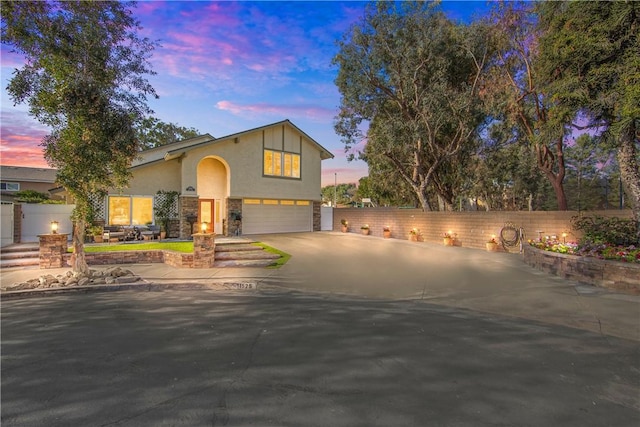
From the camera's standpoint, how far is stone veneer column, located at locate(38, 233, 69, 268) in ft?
31.2

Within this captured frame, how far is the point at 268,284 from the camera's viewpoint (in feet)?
25.4

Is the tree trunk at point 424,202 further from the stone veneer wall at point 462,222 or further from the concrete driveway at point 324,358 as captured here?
the concrete driveway at point 324,358

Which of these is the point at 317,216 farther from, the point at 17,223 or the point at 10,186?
the point at 10,186

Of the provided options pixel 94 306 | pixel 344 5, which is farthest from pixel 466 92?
pixel 94 306

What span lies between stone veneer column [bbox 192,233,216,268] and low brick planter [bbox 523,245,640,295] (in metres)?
9.66

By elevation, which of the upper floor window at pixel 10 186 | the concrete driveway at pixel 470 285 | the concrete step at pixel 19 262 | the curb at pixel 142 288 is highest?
the upper floor window at pixel 10 186

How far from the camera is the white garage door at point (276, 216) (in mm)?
18797

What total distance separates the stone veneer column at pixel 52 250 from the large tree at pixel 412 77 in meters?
15.1

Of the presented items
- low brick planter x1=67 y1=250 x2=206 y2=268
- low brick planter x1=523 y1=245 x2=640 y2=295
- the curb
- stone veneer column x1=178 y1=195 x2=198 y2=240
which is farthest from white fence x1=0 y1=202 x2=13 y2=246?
low brick planter x1=523 y1=245 x2=640 y2=295

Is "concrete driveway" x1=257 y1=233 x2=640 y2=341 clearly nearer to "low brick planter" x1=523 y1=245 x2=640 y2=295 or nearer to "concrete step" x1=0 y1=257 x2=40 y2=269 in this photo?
"low brick planter" x1=523 y1=245 x2=640 y2=295

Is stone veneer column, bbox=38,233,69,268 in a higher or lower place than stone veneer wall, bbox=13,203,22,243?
lower

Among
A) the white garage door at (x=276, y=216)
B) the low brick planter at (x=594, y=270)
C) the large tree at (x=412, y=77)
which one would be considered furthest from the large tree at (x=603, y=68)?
the white garage door at (x=276, y=216)

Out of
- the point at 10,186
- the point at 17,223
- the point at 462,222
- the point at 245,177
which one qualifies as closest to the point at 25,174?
the point at 10,186

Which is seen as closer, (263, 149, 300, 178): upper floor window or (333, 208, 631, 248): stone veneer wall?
(333, 208, 631, 248): stone veneer wall
